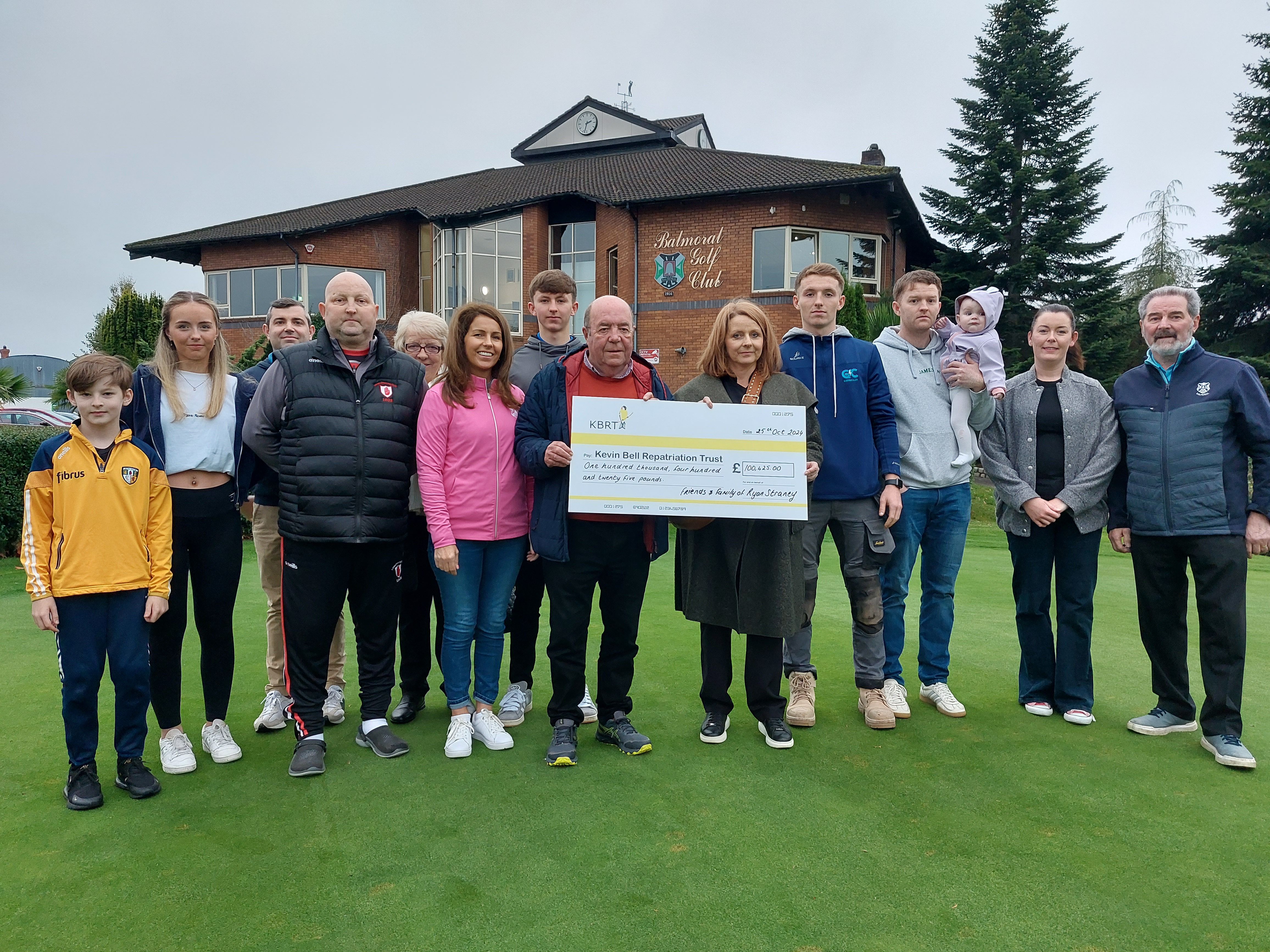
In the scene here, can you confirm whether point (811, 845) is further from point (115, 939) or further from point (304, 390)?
point (304, 390)

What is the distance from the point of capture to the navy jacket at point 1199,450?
3.39 metres

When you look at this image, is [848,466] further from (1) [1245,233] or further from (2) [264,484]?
(1) [1245,233]

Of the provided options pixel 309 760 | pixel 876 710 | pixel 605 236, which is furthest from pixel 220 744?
pixel 605 236

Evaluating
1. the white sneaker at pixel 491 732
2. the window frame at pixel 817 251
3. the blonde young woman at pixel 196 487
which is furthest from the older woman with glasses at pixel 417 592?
the window frame at pixel 817 251

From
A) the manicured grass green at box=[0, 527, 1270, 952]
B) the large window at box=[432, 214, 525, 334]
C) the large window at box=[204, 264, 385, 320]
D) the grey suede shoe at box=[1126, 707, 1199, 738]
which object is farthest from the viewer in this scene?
the large window at box=[204, 264, 385, 320]

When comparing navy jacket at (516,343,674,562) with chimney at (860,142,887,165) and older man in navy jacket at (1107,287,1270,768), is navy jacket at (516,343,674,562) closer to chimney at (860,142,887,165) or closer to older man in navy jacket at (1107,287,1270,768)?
older man in navy jacket at (1107,287,1270,768)

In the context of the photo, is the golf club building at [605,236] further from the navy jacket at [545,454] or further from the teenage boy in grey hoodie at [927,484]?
the navy jacket at [545,454]

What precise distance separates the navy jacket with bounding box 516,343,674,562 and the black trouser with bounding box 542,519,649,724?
77mm

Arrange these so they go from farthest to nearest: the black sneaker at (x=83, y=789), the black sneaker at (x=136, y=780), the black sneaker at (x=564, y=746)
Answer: the black sneaker at (x=564, y=746) → the black sneaker at (x=136, y=780) → the black sneaker at (x=83, y=789)

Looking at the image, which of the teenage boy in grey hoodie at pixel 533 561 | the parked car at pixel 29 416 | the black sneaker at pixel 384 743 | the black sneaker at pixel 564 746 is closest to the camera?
the black sneaker at pixel 564 746

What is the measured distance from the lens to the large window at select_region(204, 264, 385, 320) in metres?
22.3

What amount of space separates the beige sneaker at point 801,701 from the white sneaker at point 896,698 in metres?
0.34

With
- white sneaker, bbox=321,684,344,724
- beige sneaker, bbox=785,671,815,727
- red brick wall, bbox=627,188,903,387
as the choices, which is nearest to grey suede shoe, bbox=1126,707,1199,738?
beige sneaker, bbox=785,671,815,727

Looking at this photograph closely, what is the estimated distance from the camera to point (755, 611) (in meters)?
3.28
